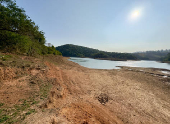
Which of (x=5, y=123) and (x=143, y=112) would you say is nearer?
(x=5, y=123)

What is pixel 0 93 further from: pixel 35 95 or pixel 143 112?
pixel 143 112

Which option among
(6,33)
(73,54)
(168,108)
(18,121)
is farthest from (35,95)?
(73,54)

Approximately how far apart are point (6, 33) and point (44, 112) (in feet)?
35.7

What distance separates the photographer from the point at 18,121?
9.86ft

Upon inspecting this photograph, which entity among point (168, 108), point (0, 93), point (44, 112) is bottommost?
point (168, 108)

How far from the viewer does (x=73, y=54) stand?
117 m

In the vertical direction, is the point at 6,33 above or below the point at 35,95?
above

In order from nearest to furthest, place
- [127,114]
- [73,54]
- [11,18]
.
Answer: [127,114] < [11,18] < [73,54]

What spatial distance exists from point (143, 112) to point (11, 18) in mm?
16050

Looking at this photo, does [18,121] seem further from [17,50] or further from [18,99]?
[17,50]

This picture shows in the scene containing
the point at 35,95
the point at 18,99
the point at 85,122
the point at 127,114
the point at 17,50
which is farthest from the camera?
the point at 17,50

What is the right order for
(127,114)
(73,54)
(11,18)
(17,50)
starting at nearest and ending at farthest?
(127,114) < (11,18) < (17,50) < (73,54)

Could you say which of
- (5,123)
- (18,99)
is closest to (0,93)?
(18,99)

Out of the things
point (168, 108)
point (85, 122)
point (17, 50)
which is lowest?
point (168, 108)
